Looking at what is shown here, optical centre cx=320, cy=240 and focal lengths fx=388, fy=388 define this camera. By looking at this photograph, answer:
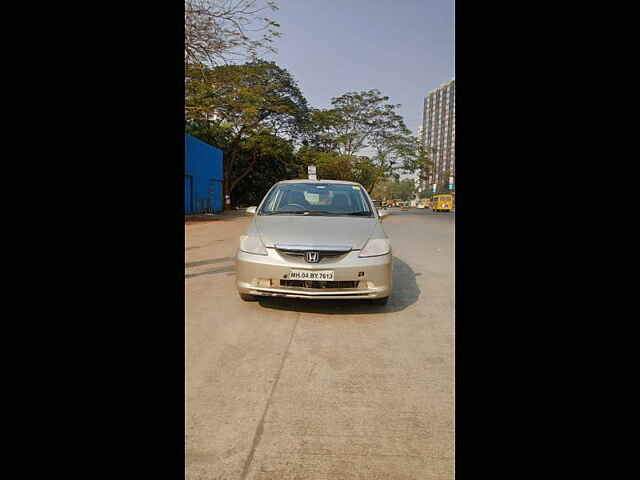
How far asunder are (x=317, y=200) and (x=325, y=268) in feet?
4.75

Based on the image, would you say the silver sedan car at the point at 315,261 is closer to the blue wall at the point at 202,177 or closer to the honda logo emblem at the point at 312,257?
the honda logo emblem at the point at 312,257

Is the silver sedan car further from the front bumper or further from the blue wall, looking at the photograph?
the blue wall

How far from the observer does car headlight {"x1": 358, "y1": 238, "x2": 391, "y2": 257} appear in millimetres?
3609

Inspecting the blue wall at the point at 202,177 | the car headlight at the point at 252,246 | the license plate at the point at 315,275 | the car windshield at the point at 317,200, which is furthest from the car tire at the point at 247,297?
the blue wall at the point at 202,177

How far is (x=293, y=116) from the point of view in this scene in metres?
32.3

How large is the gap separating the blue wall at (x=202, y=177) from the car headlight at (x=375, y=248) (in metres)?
17.4

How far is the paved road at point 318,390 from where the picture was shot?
1634 mm

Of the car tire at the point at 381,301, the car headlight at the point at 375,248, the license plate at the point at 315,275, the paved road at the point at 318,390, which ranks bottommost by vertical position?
the paved road at the point at 318,390

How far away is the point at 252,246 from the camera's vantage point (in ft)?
12.1

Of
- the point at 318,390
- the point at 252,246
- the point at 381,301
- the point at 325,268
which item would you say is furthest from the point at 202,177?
the point at 318,390

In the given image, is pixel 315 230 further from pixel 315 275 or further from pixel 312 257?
pixel 315 275
